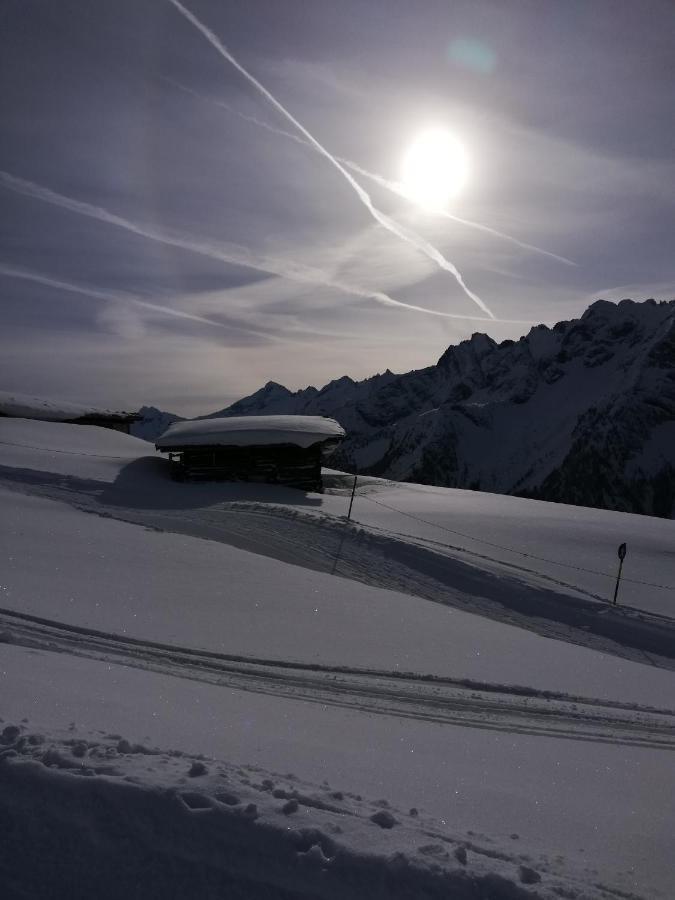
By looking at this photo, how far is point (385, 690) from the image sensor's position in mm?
7465

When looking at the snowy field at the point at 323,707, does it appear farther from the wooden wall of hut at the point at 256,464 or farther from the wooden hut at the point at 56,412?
the wooden hut at the point at 56,412

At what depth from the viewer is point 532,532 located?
19.1m

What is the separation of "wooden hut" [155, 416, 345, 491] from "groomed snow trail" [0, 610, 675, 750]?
52.9ft

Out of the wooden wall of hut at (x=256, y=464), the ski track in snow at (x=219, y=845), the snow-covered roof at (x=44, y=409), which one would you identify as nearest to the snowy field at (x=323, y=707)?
the ski track in snow at (x=219, y=845)

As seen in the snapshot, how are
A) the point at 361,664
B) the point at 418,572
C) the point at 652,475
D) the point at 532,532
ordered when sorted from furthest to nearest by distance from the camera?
the point at 652,475 < the point at 532,532 < the point at 418,572 < the point at 361,664

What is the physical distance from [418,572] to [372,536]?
213 centimetres

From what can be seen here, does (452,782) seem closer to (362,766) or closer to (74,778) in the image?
(362,766)

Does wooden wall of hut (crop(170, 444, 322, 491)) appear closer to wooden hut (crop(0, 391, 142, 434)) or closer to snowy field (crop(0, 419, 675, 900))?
snowy field (crop(0, 419, 675, 900))

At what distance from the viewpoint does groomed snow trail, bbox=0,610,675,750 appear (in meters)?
6.94

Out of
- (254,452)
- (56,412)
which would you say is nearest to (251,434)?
(254,452)

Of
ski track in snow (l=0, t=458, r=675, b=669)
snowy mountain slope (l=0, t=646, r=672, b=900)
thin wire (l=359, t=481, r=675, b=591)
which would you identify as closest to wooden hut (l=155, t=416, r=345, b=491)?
ski track in snow (l=0, t=458, r=675, b=669)

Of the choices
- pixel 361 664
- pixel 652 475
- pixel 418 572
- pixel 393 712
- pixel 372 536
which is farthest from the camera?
pixel 652 475

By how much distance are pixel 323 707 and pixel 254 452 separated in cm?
1836

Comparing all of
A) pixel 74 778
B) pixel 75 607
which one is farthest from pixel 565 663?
pixel 74 778
